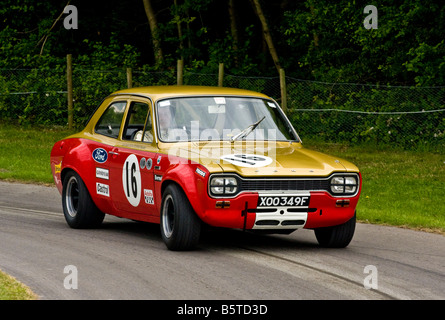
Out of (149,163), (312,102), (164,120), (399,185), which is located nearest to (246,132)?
(164,120)

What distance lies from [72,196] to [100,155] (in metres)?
0.87

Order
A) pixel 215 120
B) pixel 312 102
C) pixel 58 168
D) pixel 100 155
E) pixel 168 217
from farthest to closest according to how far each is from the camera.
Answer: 1. pixel 312 102
2. pixel 58 168
3. pixel 100 155
4. pixel 215 120
5. pixel 168 217

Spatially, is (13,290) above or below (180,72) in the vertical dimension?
below

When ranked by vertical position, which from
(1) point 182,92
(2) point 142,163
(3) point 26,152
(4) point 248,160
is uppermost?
(1) point 182,92

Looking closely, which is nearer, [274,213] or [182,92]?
[274,213]

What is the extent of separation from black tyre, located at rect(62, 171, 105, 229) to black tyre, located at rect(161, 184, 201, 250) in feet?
6.15

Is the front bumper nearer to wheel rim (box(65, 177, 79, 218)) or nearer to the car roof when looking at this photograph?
the car roof

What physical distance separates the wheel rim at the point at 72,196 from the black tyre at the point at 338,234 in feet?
10.2

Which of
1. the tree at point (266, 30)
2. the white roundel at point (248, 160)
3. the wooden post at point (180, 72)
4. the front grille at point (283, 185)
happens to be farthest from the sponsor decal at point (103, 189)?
the tree at point (266, 30)

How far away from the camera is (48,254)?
9.48 metres

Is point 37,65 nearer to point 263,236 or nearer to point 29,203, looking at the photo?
point 29,203

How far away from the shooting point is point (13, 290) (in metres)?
7.57

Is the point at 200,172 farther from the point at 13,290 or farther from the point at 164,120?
the point at 13,290

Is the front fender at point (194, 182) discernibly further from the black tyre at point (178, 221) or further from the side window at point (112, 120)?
the side window at point (112, 120)
